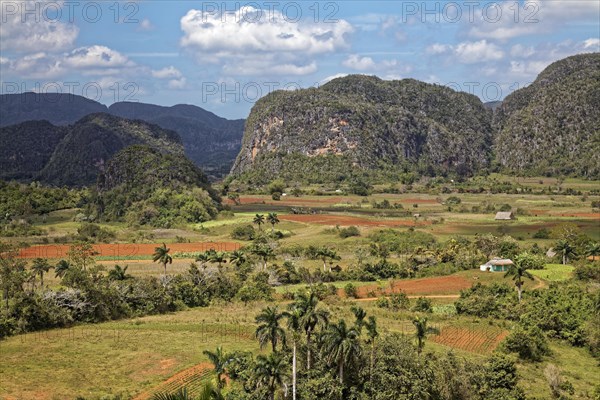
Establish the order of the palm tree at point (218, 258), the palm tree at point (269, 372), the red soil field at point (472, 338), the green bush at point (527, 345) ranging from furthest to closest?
the palm tree at point (218, 258), the red soil field at point (472, 338), the green bush at point (527, 345), the palm tree at point (269, 372)

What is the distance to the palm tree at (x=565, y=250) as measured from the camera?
72588 millimetres

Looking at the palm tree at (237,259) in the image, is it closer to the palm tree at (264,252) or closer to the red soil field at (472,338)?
the palm tree at (264,252)

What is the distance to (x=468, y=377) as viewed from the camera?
35.7m

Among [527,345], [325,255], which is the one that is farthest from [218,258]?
[527,345]

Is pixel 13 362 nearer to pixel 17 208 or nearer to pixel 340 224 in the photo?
pixel 340 224

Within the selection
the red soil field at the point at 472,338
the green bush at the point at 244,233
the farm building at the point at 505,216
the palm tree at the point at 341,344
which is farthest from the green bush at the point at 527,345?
the farm building at the point at 505,216

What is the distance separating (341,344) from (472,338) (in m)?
19.4

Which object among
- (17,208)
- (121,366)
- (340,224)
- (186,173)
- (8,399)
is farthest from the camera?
(186,173)

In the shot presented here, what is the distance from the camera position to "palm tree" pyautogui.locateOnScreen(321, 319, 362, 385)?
1262 inches

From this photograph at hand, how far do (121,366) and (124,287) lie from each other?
15167 millimetres

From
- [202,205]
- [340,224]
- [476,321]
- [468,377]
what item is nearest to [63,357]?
[468,377]

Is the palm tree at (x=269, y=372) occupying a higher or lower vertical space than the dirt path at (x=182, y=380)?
higher

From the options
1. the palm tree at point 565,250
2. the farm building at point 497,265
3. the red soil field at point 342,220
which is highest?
the red soil field at point 342,220

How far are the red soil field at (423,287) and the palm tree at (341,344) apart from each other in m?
28.6
